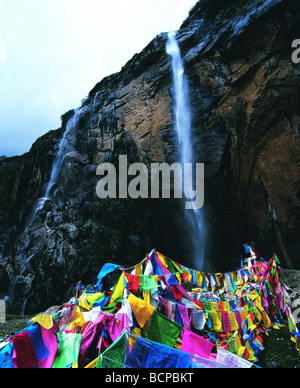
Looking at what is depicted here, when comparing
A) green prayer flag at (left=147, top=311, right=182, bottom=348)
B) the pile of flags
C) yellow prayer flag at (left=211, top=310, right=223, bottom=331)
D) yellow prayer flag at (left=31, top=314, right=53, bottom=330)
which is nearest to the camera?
the pile of flags

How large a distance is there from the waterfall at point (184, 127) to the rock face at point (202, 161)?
1.88 feet

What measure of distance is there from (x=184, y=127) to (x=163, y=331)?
66.9 feet

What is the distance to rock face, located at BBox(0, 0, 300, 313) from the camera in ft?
63.7

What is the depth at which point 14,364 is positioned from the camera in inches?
175

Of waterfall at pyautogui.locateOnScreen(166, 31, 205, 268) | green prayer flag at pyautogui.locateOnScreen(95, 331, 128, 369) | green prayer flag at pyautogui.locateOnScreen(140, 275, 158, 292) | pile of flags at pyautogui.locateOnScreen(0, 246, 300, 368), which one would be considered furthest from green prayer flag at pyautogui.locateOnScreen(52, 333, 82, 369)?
waterfall at pyautogui.locateOnScreen(166, 31, 205, 268)

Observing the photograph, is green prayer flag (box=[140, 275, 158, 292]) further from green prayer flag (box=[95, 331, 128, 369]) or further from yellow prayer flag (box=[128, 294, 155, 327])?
green prayer flag (box=[95, 331, 128, 369])

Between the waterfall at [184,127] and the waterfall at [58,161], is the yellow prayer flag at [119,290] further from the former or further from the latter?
the waterfall at [58,161]

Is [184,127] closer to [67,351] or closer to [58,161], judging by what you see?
[58,161]

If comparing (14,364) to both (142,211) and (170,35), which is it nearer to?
(142,211)

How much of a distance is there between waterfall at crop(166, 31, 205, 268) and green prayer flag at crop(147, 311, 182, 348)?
17.0 meters

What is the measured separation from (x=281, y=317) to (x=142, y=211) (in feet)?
44.4

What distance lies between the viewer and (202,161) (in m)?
22.4

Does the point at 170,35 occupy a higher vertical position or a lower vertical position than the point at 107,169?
higher
